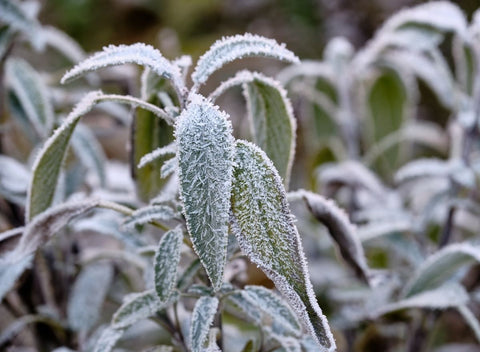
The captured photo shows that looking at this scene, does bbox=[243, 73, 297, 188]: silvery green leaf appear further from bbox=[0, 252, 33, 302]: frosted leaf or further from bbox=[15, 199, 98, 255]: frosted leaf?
bbox=[0, 252, 33, 302]: frosted leaf

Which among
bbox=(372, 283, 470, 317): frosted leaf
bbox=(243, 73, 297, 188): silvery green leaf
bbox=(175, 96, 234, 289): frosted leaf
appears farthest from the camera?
bbox=(372, 283, 470, 317): frosted leaf

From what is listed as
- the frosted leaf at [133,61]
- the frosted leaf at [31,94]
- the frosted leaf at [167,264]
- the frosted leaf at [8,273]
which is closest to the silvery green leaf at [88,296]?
the frosted leaf at [8,273]

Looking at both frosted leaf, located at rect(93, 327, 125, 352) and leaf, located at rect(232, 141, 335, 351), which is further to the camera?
frosted leaf, located at rect(93, 327, 125, 352)

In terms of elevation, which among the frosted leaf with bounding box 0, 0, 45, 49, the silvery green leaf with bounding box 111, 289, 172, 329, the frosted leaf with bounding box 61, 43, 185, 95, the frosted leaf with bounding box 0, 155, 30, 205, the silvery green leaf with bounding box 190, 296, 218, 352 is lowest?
the silvery green leaf with bounding box 190, 296, 218, 352

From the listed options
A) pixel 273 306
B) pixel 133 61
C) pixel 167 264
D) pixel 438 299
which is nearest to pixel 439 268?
pixel 438 299

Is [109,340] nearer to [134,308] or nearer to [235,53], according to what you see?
[134,308]

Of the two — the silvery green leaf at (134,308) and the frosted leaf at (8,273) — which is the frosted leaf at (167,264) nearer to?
the silvery green leaf at (134,308)

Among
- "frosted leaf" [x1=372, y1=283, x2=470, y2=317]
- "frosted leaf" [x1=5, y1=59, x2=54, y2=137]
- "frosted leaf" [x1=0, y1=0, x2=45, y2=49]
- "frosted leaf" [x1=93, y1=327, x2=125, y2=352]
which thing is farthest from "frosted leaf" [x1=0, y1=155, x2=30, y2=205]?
"frosted leaf" [x1=372, y1=283, x2=470, y2=317]
